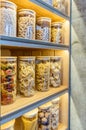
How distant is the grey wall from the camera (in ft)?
3.91

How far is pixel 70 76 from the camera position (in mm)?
1250

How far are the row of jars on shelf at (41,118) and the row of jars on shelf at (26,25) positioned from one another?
40 centimetres

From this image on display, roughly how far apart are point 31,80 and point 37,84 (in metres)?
0.13

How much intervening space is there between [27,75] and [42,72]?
14 cm

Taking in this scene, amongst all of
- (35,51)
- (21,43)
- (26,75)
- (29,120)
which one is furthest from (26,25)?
(29,120)

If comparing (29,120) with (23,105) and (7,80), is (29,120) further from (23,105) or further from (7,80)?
(7,80)

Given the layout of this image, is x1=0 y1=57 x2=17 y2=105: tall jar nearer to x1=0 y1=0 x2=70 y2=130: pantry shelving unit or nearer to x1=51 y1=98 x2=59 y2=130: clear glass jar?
x1=0 y1=0 x2=70 y2=130: pantry shelving unit

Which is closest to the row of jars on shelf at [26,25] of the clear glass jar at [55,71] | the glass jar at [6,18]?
the glass jar at [6,18]

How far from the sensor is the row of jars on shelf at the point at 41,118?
0.90 metres

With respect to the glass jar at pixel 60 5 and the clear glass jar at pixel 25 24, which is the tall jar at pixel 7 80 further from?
the glass jar at pixel 60 5

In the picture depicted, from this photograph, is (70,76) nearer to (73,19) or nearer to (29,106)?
(73,19)

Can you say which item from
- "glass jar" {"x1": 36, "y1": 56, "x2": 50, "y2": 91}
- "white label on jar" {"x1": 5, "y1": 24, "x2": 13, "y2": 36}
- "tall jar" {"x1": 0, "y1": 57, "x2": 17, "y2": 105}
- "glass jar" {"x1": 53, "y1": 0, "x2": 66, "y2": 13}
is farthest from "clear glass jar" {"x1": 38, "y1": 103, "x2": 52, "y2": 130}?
"glass jar" {"x1": 53, "y1": 0, "x2": 66, "y2": 13}

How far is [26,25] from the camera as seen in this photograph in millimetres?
861

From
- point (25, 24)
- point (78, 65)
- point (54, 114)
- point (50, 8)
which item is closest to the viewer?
point (25, 24)
